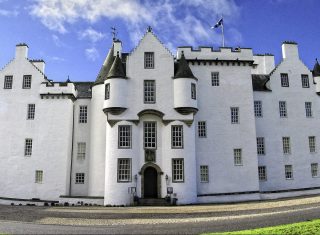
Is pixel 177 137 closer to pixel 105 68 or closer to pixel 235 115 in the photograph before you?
pixel 235 115

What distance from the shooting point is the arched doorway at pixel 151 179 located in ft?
97.0

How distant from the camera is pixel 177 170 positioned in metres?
29.7

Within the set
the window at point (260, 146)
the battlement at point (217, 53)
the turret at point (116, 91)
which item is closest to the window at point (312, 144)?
the window at point (260, 146)

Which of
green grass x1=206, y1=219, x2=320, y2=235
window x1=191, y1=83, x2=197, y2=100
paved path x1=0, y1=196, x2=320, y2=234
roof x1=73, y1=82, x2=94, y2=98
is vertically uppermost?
roof x1=73, y1=82, x2=94, y2=98

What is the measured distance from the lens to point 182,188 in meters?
29.2

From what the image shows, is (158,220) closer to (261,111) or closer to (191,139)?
(191,139)

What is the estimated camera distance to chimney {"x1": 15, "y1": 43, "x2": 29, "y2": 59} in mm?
35003

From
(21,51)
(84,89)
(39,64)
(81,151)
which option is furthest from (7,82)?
(81,151)

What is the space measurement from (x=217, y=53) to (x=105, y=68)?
1235 cm

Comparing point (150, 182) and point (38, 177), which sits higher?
point (38, 177)

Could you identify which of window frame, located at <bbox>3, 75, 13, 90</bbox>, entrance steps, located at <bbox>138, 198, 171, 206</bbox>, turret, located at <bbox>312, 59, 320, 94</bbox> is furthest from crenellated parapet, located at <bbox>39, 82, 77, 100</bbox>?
turret, located at <bbox>312, 59, 320, 94</bbox>

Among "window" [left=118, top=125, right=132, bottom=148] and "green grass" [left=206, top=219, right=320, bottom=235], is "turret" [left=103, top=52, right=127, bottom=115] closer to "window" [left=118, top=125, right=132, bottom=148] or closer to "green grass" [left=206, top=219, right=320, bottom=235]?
"window" [left=118, top=125, right=132, bottom=148]

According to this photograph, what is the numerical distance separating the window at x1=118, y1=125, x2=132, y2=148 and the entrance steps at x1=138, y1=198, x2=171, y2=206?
5.23 metres

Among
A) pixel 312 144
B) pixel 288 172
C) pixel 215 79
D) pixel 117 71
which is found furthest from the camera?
pixel 312 144
